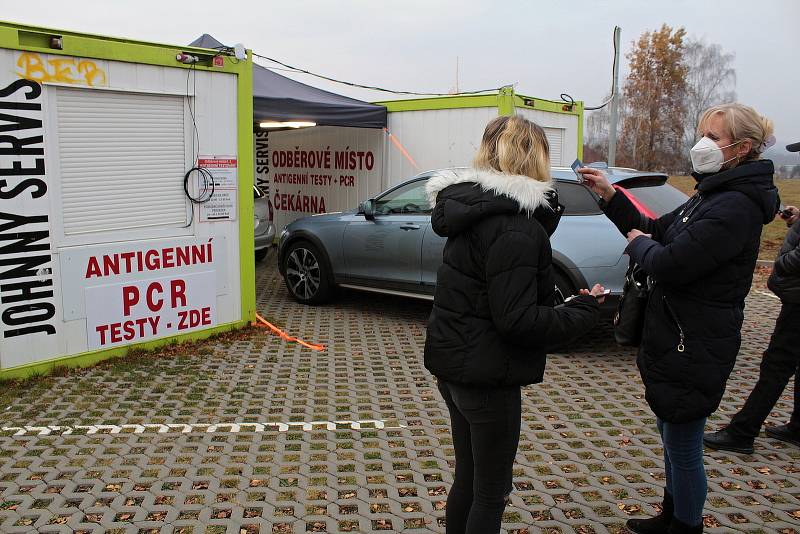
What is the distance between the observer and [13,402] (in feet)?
16.9

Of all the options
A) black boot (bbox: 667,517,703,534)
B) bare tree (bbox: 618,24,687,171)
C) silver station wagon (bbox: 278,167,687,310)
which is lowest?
black boot (bbox: 667,517,703,534)

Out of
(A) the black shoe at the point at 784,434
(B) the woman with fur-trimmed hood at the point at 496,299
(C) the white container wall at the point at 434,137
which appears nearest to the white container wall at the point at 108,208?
(C) the white container wall at the point at 434,137

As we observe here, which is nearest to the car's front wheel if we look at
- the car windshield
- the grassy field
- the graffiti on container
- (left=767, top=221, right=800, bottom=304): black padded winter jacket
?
the graffiti on container

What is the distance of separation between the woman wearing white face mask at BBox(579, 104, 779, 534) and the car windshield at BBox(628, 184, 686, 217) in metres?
3.39

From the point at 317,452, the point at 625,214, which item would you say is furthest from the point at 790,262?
the point at 317,452

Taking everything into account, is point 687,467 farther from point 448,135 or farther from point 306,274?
point 448,135

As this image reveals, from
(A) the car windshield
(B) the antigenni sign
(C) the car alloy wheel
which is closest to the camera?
(B) the antigenni sign

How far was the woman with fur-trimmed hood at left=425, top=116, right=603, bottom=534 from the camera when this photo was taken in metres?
2.36

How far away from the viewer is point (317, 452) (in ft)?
14.3

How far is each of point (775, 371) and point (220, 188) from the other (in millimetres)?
4936

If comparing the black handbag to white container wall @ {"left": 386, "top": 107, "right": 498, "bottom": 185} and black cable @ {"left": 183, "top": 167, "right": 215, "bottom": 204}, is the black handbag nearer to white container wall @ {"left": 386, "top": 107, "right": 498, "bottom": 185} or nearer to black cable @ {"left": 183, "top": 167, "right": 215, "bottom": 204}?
black cable @ {"left": 183, "top": 167, "right": 215, "bottom": 204}

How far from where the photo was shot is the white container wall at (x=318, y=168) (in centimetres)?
1152

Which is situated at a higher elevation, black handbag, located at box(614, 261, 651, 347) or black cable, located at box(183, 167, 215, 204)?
black cable, located at box(183, 167, 215, 204)

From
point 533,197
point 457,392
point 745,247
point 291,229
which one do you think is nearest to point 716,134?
point 745,247
